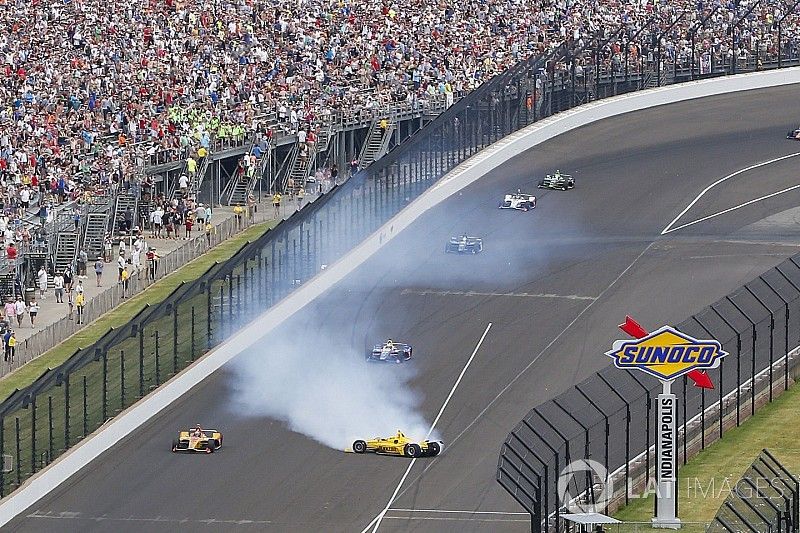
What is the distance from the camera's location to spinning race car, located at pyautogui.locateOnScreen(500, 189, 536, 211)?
56.0 metres

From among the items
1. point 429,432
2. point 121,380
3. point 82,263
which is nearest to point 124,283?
point 82,263

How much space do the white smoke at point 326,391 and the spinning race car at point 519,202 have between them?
11216mm

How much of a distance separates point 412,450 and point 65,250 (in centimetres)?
1795

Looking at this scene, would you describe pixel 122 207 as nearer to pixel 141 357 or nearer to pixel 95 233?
pixel 95 233

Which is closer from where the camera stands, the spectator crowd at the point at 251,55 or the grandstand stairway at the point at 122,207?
the grandstand stairway at the point at 122,207

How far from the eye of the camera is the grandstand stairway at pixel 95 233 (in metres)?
54.8

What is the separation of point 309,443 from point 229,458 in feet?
5.57

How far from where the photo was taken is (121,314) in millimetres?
50594

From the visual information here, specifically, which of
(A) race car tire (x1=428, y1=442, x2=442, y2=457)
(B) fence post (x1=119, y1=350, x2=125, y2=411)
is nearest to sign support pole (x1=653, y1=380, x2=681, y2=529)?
(A) race car tire (x1=428, y1=442, x2=442, y2=457)

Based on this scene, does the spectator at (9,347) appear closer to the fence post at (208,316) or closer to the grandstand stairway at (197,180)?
the fence post at (208,316)

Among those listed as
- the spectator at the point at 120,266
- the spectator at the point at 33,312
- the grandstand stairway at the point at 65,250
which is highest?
the grandstand stairway at the point at 65,250

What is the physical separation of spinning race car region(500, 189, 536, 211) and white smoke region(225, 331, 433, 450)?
36.8 feet

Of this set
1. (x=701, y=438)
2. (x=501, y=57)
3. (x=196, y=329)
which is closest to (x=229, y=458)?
(x=196, y=329)

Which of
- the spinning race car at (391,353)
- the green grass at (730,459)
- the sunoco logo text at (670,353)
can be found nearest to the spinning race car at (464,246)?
the spinning race car at (391,353)
